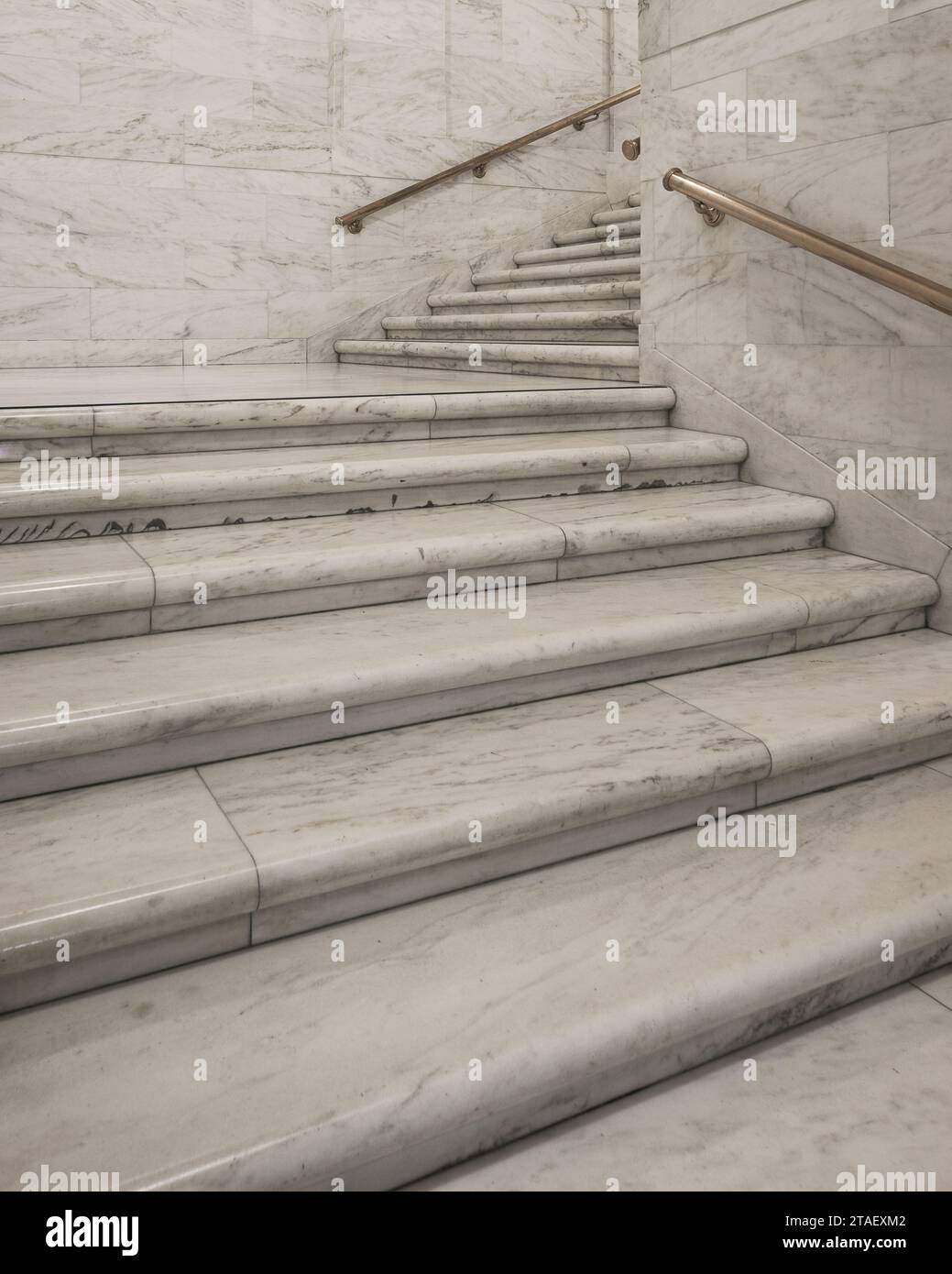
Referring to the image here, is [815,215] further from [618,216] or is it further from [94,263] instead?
[94,263]

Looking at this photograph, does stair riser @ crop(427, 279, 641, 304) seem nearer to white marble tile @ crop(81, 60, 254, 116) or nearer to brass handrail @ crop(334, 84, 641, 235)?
brass handrail @ crop(334, 84, 641, 235)

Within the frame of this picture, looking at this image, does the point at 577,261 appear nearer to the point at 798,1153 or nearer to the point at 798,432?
the point at 798,432

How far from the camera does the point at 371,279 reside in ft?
21.5

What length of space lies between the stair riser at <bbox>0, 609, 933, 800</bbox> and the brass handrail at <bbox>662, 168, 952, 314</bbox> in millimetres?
911

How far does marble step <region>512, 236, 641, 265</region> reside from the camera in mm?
5535

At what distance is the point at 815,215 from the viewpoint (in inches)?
124

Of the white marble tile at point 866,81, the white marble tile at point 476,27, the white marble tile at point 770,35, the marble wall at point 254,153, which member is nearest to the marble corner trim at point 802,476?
the white marble tile at point 866,81

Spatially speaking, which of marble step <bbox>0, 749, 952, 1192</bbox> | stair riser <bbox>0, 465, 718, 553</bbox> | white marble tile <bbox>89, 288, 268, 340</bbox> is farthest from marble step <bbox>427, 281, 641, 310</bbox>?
marble step <bbox>0, 749, 952, 1192</bbox>

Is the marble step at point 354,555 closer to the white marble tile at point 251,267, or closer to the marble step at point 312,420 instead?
the marble step at point 312,420

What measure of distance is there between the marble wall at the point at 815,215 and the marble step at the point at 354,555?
0.40 m

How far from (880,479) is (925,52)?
1151 millimetres

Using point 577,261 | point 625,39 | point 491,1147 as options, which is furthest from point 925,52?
point 625,39

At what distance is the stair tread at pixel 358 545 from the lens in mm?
2234

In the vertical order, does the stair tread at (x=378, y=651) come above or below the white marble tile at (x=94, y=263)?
below
